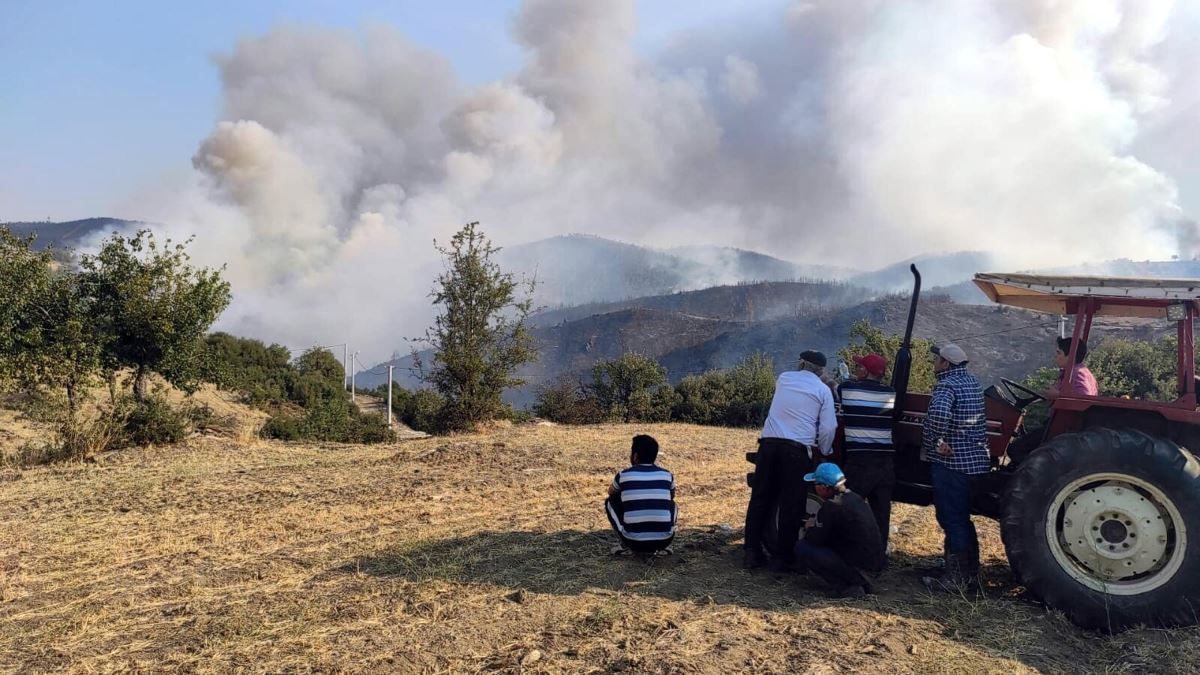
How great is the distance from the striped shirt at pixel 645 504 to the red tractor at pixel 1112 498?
2.36 m

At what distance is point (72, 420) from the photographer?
12.6m

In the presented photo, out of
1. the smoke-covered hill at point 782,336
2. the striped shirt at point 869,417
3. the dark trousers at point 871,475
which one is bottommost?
the dark trousers at point 871,475

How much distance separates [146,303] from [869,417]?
51.6ft

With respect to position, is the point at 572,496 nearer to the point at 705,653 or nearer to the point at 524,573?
the point at 524,573

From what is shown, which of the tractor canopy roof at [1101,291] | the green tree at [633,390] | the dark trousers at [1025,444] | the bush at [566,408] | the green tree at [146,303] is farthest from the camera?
the green tree at [633,390]

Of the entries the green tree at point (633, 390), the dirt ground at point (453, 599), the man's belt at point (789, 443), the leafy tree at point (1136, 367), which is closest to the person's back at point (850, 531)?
the dirt ground at point (453, 599)

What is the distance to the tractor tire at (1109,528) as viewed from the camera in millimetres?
4727

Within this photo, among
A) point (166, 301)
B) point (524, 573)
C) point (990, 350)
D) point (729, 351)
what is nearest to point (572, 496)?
point (524, 573)

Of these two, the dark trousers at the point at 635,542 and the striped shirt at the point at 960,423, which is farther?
the dark trousers at the point at 635,542

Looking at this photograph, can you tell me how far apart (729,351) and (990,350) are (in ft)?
98.7

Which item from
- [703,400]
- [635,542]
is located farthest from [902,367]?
[703,400]

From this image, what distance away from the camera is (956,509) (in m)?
5.52

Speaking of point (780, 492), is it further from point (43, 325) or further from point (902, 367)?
point (43, 325)

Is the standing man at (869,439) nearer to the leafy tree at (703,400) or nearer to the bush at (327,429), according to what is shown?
the bush at (327,429)
